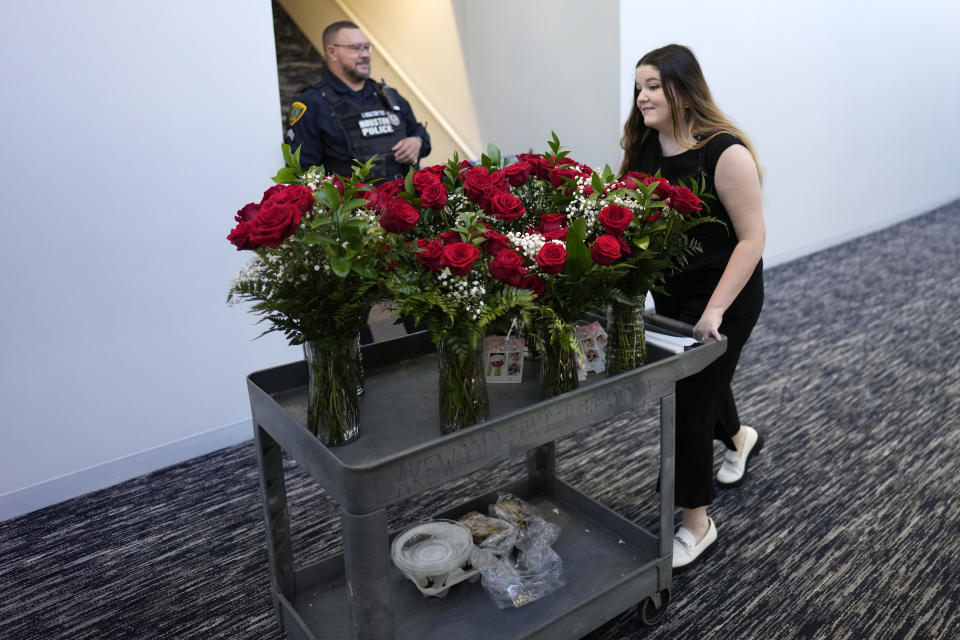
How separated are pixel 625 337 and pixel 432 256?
57 cm

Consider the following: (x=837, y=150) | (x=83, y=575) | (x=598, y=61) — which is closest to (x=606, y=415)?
(x=83, y=575)

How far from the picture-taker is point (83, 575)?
2453mm

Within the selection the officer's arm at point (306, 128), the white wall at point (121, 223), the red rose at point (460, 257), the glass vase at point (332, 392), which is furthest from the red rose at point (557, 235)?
the officer's arm at point (306, 128)

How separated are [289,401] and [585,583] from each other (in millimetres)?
904

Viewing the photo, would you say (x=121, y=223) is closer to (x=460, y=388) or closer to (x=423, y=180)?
(x=423, y=180)

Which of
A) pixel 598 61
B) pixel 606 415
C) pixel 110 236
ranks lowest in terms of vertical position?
pixel 606 415

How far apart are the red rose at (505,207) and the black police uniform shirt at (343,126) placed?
70.4 inches

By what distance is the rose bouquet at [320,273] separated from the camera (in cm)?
138

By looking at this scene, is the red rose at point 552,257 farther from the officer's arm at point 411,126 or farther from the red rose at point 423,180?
the officer's arm at point 411,126

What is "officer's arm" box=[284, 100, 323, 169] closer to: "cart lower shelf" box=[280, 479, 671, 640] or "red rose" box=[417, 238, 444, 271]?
"cart lower shelf" box=[280, 479, 671, 640]

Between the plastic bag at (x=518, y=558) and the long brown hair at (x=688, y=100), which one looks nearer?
the plastic bag at (x=518, y=558)

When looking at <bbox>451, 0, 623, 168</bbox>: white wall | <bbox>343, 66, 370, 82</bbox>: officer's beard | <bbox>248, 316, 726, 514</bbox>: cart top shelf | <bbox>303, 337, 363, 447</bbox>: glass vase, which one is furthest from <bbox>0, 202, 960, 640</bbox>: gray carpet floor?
<bbox>343, 66, 370, 82</bbox>: officer's beard

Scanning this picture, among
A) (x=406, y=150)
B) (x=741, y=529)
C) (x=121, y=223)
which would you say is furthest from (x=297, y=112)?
(x=741, y=529)

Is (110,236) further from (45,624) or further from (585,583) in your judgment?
(585,583)
